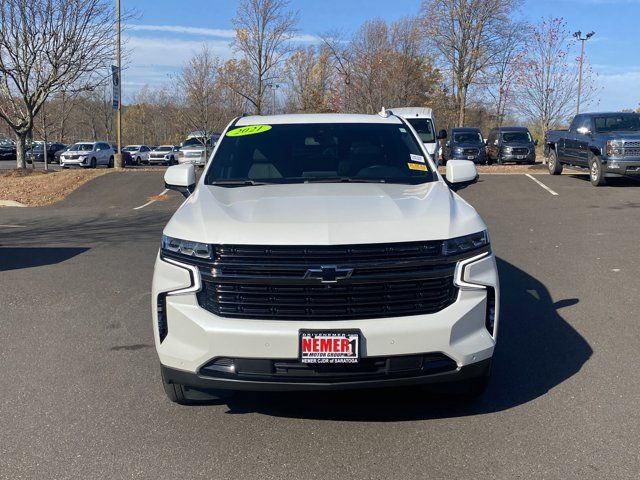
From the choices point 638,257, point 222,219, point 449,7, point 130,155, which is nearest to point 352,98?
point 449,7

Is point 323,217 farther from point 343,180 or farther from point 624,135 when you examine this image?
point 624,135

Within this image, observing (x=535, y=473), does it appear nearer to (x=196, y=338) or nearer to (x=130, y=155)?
(x=196, y=338)

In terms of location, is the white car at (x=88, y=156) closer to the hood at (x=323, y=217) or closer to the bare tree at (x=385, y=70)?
the bare tree at (x=385, y=70)

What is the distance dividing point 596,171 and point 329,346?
15.8 meters

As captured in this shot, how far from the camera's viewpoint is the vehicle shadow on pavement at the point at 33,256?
8.93 metres

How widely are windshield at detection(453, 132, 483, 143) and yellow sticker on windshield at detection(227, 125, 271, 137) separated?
26.2 m

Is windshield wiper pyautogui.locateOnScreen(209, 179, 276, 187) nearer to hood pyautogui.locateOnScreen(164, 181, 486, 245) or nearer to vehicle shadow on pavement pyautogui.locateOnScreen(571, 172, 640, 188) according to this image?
hood pyautogui.locateOnScreen(164, 181, 486, 245)

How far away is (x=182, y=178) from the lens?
516cm

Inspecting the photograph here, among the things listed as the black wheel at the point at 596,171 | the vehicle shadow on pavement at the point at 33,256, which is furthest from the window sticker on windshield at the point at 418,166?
the black wheel at the point at 596,171

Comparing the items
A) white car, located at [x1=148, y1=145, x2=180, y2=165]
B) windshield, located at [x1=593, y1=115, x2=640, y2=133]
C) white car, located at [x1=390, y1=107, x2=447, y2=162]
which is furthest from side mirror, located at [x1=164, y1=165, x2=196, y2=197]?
white car, located at [x1=148, y1=145, x2=180, y2=165]

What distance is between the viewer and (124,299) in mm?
6930

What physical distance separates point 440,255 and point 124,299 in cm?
436

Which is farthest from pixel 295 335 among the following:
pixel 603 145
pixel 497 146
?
pixel 497 146

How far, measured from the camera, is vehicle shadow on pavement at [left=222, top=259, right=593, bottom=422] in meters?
4.07
